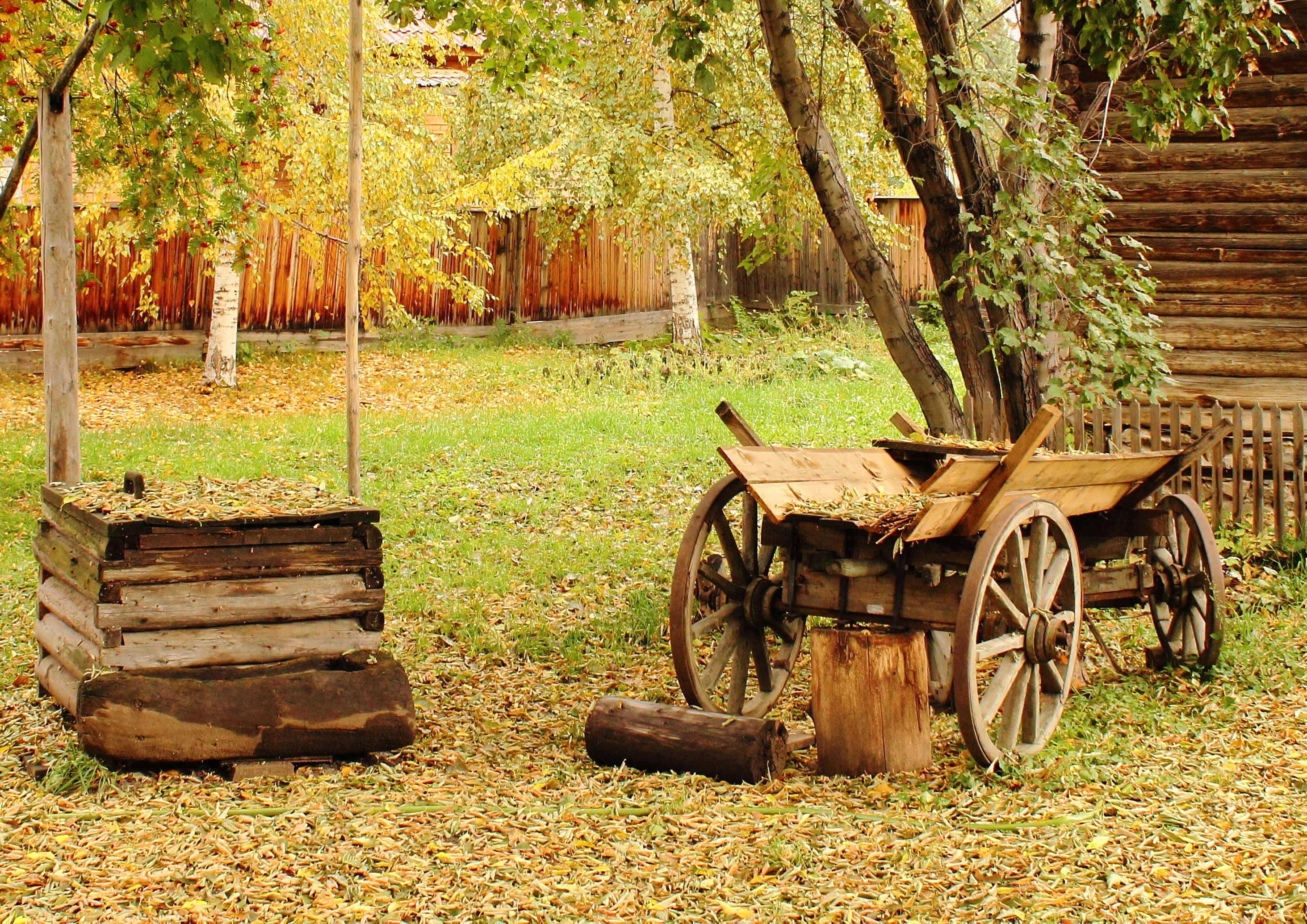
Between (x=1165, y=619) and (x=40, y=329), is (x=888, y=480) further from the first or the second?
(x=40, y=329)

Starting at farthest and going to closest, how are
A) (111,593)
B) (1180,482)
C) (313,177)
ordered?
(313,177)
(1180,482)
(111,593)

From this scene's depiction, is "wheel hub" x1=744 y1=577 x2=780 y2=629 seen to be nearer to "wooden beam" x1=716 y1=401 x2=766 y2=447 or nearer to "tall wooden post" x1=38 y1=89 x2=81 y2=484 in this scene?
"wooden beam" x1=716 y1=401 x2=766 y2=447

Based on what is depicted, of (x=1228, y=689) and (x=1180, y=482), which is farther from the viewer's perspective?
(x=1180, y=482)

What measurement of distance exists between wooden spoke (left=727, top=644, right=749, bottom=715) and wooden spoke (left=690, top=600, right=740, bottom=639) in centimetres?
15

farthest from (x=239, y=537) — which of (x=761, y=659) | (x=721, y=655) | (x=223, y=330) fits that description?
(x=223, y=330)

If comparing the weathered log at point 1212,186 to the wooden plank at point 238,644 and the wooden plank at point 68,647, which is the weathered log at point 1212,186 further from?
the wooden plank at point 68,647

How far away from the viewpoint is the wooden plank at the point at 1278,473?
26.9 feet

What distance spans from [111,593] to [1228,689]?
5.16 m

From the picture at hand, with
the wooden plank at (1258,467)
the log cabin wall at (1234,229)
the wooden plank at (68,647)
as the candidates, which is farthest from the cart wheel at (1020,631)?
the log cabin wall at (1234,229)

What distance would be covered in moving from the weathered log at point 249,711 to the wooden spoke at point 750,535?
1.69 m

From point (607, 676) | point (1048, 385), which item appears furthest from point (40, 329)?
point (1048, 385)

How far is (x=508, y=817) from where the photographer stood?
424 centimetres

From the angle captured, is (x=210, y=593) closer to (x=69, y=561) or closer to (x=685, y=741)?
(x=69, y=561)

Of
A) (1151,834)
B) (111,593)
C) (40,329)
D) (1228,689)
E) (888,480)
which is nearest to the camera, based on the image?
(1151,834)
